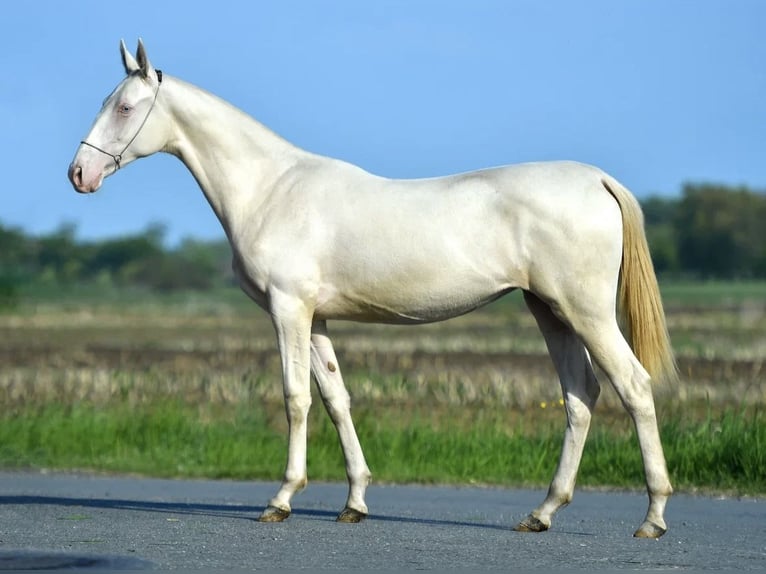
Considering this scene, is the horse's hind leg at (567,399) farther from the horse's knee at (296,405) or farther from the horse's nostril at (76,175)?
the horse's nostril at (76,175)

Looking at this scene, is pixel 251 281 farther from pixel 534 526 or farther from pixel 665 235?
pixel 665 235

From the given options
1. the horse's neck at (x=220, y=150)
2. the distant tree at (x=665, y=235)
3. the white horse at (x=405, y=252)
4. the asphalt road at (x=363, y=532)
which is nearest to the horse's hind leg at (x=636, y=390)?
the white horse at (x=405, y=252)

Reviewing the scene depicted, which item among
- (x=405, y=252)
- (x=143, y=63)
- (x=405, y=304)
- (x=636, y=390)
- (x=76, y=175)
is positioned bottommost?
(x=636, y=390)

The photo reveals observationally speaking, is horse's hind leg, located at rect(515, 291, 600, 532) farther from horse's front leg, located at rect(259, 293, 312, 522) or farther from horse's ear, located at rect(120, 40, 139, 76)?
horse's ear, located at rect(120, 40, 139, 76)

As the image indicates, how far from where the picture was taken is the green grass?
14195mm

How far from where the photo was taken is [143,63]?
11039mm

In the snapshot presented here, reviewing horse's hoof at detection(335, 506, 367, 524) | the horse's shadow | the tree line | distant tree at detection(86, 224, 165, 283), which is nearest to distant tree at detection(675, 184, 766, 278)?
the tree line

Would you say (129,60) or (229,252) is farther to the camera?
(229,252)

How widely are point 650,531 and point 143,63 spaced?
15.8 feet

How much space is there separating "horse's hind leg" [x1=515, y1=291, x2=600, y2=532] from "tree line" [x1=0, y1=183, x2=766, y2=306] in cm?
10866

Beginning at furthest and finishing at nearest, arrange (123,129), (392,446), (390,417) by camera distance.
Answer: (390,417), (392,446), (123,129)

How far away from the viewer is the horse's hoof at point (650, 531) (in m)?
9.83

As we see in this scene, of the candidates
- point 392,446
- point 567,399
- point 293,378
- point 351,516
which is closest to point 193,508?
point 351,516

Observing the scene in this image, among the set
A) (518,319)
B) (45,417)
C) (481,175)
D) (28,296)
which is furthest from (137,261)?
(481,175)
